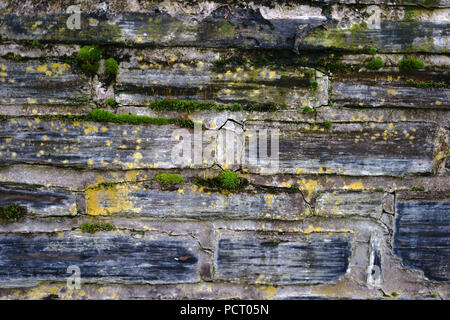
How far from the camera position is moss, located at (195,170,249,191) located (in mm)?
1698

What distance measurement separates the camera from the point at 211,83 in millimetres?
1667

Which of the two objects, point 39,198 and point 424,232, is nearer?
point 39,198

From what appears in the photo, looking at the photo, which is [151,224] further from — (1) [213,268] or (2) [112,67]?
(2) [112,67]

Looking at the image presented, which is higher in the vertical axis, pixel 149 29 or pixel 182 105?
pixel 149 29

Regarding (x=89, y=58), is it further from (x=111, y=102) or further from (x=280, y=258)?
(x=280, y=258)

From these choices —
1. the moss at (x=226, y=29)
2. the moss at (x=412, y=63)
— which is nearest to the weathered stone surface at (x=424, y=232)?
the moss at (x=412, y=63)

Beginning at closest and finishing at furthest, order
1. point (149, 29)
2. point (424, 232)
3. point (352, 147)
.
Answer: point (149, 29) → point (352, 147) → point (424, 232)

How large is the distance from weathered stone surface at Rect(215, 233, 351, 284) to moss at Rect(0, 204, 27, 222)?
1.16 metres

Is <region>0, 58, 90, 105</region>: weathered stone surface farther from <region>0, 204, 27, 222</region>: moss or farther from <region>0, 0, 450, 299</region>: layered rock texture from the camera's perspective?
<region>0, 204, 27, 222</region>: moss

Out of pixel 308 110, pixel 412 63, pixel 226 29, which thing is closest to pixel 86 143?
pixel 226 29

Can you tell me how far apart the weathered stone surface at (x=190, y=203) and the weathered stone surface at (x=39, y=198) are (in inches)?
4.9

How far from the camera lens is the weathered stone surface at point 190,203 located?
172cm

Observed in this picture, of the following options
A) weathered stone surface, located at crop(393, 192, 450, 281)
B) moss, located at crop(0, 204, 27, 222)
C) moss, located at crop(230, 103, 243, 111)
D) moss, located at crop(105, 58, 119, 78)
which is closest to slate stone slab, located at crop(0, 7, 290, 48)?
moss, located at crop(105, 58, 119, 78)

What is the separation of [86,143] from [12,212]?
0.59 m
